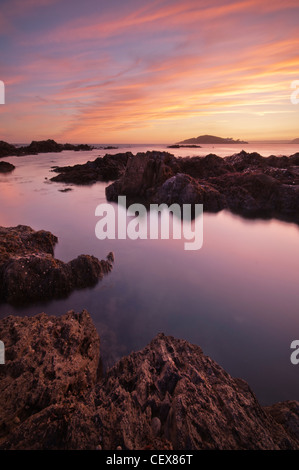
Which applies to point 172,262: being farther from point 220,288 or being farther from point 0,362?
point 0,362

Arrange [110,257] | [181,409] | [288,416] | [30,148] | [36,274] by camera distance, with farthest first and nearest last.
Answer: [30,148] → [110,257] → [36,274] → [288,416] → [181,409]

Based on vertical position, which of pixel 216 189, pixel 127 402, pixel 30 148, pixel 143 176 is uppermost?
pixel 30 148

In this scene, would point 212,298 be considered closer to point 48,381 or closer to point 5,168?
point 48,381

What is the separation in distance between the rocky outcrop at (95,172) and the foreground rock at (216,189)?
32.7ft

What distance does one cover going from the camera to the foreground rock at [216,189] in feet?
63.3

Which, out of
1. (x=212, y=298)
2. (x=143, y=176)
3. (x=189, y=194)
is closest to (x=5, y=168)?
(x=143, y=176)

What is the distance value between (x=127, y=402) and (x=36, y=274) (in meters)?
5.74

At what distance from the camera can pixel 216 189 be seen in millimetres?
22109

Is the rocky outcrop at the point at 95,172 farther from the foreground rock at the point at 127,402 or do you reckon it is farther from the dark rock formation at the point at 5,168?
the foreground rock at the point at 127,402

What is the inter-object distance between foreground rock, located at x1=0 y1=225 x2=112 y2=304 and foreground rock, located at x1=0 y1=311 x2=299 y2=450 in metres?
2.61

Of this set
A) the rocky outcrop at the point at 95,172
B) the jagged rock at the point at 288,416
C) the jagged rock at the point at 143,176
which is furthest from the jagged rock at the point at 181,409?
the rocky outcrop at the point at 95,172

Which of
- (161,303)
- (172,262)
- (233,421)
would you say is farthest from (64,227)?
(233,421)

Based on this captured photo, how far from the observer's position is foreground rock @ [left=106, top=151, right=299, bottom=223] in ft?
63.3

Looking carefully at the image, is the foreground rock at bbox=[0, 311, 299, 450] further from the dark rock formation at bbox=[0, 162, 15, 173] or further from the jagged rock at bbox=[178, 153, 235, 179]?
the dark rock formation at bbox=[0, 162, 15, 173]
